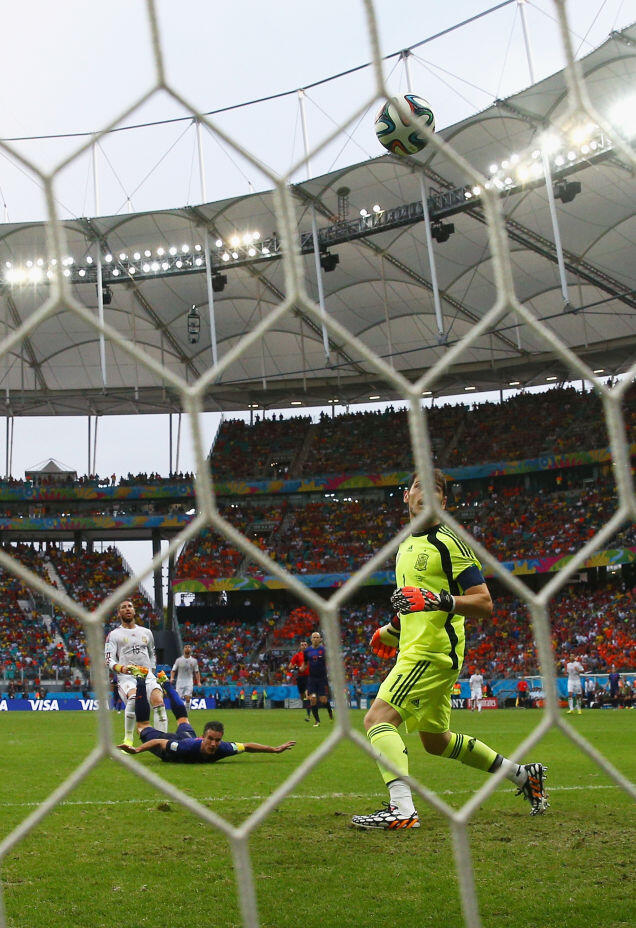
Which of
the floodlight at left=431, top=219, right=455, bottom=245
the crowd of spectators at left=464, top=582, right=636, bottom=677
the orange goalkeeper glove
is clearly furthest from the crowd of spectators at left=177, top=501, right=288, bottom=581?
the orange goalkeeper glove

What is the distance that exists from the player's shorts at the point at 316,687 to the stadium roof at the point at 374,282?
983 cm

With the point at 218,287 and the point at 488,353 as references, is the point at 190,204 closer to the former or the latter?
the point at 218,287

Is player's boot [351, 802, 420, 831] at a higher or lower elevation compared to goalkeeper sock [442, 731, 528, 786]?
lower

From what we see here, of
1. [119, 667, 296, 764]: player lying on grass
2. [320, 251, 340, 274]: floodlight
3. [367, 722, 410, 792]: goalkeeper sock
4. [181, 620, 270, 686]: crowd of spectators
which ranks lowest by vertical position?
[119, 667, 296, 764]: player lying on grass

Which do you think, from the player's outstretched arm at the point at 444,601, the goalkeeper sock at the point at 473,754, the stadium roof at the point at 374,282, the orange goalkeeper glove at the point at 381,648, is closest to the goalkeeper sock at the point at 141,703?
the orange goalkeeper glove at the point at 381,648

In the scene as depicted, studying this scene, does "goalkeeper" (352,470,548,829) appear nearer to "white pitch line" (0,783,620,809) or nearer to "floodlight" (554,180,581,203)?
"white pitch line" (0,783,620,809)

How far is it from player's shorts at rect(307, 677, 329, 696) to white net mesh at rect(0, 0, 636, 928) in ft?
42.4

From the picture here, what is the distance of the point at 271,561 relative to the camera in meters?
1.85

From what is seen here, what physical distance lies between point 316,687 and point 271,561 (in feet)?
43.6

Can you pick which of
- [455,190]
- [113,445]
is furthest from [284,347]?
[113,445]

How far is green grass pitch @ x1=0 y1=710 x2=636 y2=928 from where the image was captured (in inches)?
98.3

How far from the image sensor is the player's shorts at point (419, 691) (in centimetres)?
389

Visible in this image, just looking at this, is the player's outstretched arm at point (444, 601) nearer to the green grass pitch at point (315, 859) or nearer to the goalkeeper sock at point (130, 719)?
the green grass pitch at point (315, 859)

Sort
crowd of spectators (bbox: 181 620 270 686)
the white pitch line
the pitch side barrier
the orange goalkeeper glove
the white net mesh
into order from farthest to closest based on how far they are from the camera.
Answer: crowd of spectators (bbox: 181 620 270 686) → the pitch side barrier → the white pitch line → the orange goalkeeper glove → the white net mesh
